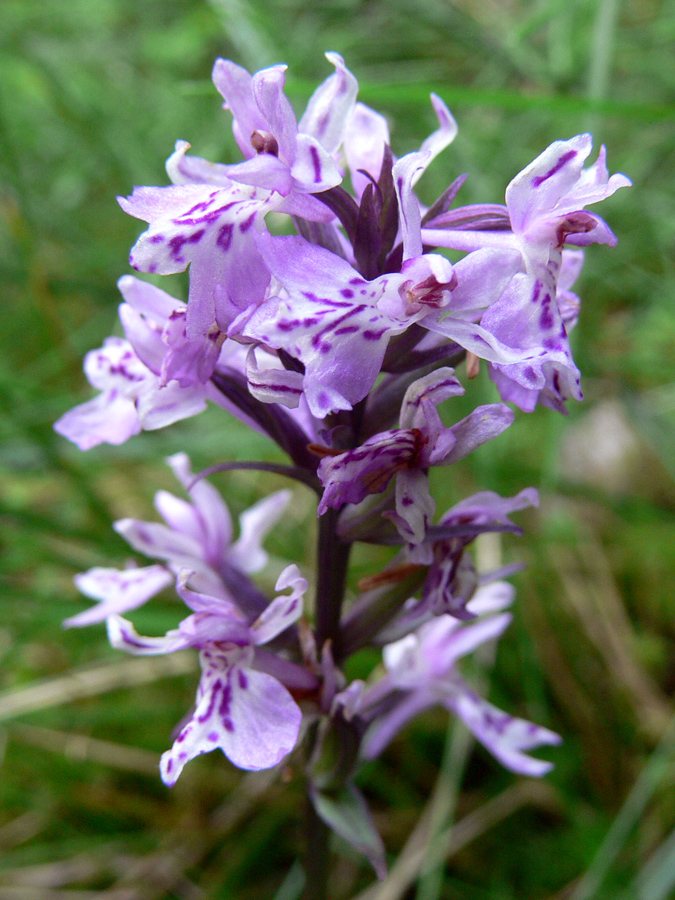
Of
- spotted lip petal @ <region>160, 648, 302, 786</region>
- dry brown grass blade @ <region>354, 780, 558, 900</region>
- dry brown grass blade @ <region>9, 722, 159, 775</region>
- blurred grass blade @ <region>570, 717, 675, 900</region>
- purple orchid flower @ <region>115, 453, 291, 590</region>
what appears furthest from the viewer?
dry brown grass blade @ <region>9, 722, 159, 775</region>

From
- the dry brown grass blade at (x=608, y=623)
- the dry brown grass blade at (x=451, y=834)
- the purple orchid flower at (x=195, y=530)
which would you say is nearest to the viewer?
the purple orchid flower at (x=195, y=530)

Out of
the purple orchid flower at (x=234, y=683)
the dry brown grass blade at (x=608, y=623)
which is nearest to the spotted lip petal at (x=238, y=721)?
the purple orchid flower at (x=234, y=683)

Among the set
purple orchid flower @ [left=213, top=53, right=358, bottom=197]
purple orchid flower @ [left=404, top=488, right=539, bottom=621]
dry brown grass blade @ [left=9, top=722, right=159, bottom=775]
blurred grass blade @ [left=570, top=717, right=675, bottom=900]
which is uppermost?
purple orchid flower @ [left=213, top=53, right=358, bottom=197]

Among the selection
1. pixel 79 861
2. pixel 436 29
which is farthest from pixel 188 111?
pixel 79 861

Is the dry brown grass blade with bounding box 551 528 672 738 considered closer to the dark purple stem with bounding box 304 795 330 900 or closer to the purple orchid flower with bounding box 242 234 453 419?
the dark purple stem with bounding box 304 795 330 900

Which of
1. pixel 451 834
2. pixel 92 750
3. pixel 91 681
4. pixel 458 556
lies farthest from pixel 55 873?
pixel 458 556

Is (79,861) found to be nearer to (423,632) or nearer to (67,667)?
Answer: (67,667)

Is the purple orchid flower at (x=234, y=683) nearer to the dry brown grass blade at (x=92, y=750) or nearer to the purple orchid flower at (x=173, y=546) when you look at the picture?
the purple orchid flower at (x=173, y=546)

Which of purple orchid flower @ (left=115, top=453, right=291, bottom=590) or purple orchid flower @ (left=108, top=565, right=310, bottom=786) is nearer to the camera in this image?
purple orchid flower @ (left=108, top=565, right=310, bottom=786)

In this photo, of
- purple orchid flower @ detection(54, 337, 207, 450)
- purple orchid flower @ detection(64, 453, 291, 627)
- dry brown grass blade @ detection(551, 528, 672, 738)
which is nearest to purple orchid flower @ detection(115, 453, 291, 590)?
purple orchid flower @ detection(64, 453, 291, 627)
